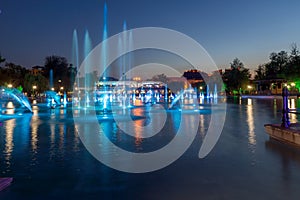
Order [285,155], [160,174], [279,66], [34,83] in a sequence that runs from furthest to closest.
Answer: [279,66] < [34,83] < [285,155] < [160,174]

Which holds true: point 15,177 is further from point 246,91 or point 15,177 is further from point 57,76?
point 246,91

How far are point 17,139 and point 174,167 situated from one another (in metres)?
6.57

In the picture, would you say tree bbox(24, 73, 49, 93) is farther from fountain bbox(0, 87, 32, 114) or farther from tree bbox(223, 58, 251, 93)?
tree bbox(223, 58, 251, 93)

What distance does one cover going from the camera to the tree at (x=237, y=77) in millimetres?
95125

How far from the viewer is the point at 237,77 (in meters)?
97.2

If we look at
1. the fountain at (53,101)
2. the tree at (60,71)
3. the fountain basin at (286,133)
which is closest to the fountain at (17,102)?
the fountain at (53,101)

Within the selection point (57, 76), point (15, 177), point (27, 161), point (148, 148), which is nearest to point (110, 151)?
point (148, 148)

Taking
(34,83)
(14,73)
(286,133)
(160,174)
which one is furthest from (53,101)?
(160,174)

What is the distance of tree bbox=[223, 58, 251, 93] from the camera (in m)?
95.1

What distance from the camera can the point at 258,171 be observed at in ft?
22.4

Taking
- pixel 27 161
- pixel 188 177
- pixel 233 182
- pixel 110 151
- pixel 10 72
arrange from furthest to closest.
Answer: pixel 10 72, pixel 110 151, pixel 27 161, pixel 188 177, pixel 233 182

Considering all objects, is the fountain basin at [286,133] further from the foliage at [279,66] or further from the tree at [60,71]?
the tree at [60,71]

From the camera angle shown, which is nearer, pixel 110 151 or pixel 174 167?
pixel 174 167

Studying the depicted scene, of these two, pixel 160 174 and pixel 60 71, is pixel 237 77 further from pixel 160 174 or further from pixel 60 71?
pixel 160 174
